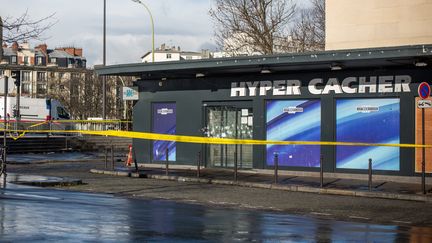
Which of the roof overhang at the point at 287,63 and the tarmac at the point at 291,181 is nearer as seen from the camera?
the tarmac at the point at 291,181

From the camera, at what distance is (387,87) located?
20641mm

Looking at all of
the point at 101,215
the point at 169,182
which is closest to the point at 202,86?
the point at 169,182

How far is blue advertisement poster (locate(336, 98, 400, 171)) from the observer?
805 inches

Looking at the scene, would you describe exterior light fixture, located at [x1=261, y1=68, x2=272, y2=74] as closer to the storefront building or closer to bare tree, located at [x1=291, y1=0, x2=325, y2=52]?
the storefront building

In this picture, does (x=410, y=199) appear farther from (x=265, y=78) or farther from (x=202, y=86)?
(x=202, y=86)

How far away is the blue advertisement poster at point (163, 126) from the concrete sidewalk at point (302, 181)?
1.05m

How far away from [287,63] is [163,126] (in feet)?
23.6

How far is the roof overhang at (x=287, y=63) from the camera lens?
18.6m

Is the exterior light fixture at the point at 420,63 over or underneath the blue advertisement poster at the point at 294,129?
over

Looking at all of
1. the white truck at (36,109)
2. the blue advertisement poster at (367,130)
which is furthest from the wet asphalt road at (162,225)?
the white truck at (36,109)

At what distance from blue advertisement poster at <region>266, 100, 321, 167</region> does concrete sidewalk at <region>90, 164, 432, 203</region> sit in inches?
18.8

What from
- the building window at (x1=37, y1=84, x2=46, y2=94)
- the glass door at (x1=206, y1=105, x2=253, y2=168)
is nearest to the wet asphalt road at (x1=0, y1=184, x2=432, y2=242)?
the glass door at (x1=206, y1=105, x2=253, y2=168)

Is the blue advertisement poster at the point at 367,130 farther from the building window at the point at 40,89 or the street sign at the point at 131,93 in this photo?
the building window at the point at 40,89

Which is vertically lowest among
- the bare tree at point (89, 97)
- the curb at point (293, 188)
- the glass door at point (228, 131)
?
the curb at point (293, 188)
